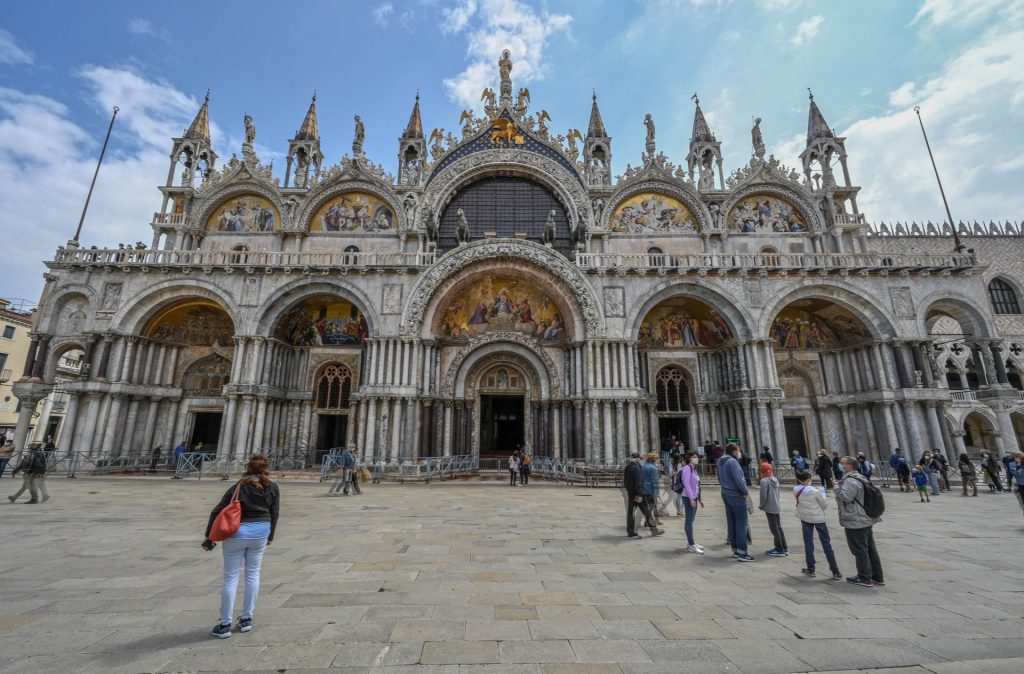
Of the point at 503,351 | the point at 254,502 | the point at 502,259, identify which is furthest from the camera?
the point at 503,351

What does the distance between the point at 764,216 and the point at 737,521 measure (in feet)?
76.9

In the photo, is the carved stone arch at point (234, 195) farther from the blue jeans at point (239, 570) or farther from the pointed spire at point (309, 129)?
the blue jeans at point (239, 570)

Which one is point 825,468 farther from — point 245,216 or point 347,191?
point 245,216

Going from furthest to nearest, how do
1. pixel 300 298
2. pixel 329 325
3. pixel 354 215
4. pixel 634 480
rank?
1. pixel 354 215
2. pixel 329 325
3. pixel 300 298
4. pixel 634 480

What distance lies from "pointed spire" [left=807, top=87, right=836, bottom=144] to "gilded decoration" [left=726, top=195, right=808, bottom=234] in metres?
5.13

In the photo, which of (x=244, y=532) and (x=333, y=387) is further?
(x=333, y=387)

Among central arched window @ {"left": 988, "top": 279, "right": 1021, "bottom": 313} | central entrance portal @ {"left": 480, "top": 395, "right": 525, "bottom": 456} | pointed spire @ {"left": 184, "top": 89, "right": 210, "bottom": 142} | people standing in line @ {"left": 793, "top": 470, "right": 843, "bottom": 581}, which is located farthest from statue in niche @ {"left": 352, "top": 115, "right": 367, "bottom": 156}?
central arched window @ {"left": 988, "top": 279, "right": 1021, "bottom": 313}

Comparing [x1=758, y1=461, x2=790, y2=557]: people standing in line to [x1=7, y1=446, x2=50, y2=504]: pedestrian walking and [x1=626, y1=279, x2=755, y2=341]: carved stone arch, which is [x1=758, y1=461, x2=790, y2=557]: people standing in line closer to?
[x1=626, y1=279, x2=755, y2=341]: carved stone arch

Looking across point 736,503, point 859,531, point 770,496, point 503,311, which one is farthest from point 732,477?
point 503,311

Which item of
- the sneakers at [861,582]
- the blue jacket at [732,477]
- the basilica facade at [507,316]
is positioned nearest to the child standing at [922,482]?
the basilica facade at [507,316]

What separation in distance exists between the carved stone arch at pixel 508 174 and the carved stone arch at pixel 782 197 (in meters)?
8.22

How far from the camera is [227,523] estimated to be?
3910 mm

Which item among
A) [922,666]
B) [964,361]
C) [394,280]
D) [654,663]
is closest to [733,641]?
[654,663]

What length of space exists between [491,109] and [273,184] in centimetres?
1371
